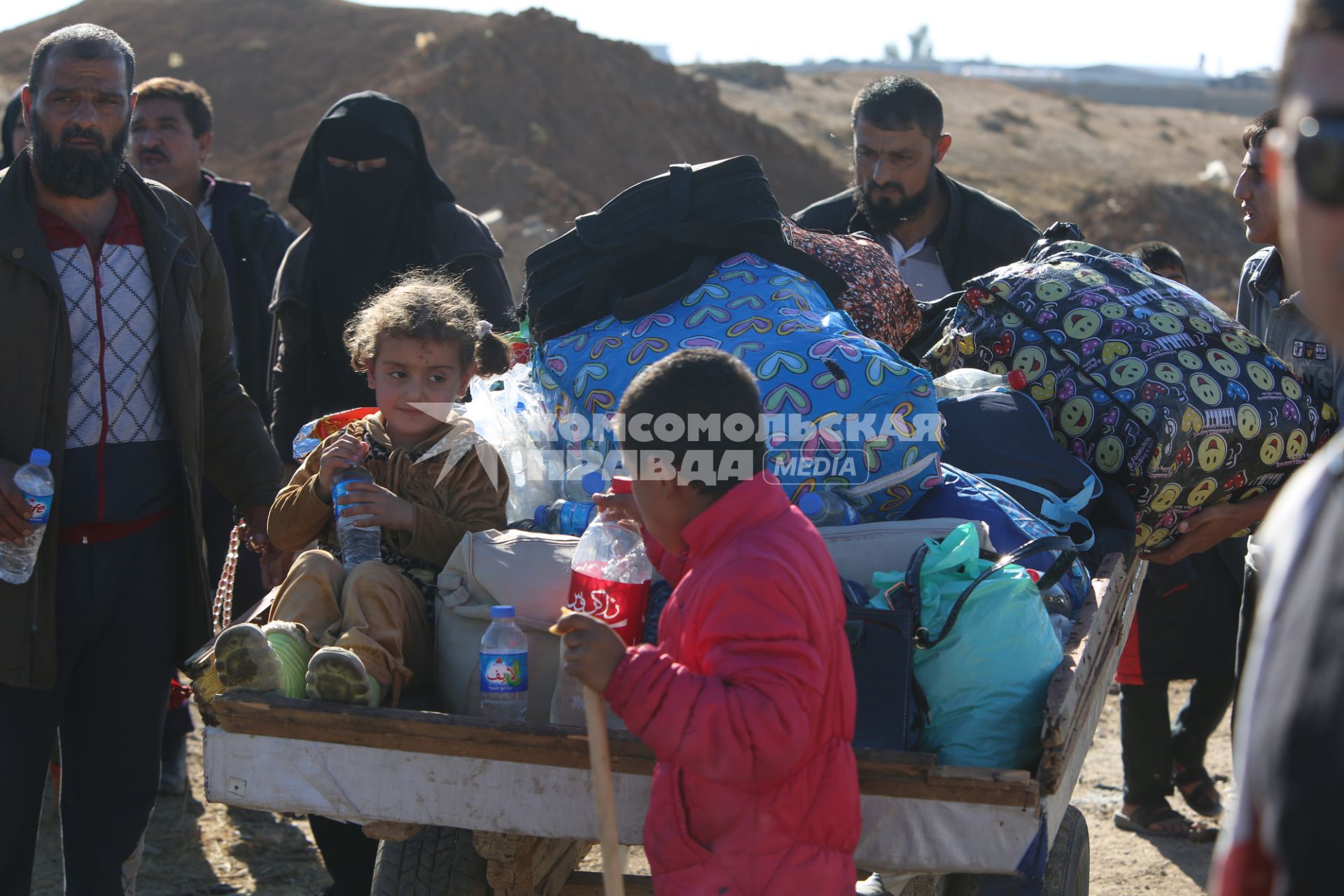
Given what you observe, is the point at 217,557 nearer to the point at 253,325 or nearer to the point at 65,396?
the point at 253,325

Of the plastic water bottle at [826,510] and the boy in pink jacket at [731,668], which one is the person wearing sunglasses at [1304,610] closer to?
the boy in pink jacket at [731,668]

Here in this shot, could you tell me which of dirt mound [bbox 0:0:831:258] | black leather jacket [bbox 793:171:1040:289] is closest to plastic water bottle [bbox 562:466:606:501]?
black leather jacket [bbox 793:171:1040:289]

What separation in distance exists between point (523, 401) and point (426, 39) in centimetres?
2172

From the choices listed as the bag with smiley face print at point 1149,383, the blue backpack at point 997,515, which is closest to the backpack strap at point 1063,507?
the blue backpack at point 997,515

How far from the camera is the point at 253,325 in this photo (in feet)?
Result: 17.1

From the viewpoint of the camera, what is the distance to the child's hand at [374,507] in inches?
119

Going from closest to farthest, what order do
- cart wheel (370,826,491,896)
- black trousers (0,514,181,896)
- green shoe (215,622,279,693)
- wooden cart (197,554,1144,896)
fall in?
1. wooden cart (197,554,1144,896)
2. green shoe (215,622,279,693)
3. cart wheel (370,826,491,896)
4. black trousers (0,514,181,896)

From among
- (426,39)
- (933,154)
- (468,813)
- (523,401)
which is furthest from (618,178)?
(468,813)

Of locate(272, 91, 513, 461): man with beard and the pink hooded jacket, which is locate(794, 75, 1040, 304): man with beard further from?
the pink hooded jacket

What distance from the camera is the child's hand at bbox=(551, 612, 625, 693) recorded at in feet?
6.98

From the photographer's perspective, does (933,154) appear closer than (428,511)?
No

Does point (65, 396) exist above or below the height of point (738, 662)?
above

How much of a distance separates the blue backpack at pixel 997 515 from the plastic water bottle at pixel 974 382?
46 cm

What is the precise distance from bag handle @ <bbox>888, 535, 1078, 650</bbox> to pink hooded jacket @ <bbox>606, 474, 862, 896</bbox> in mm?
388
